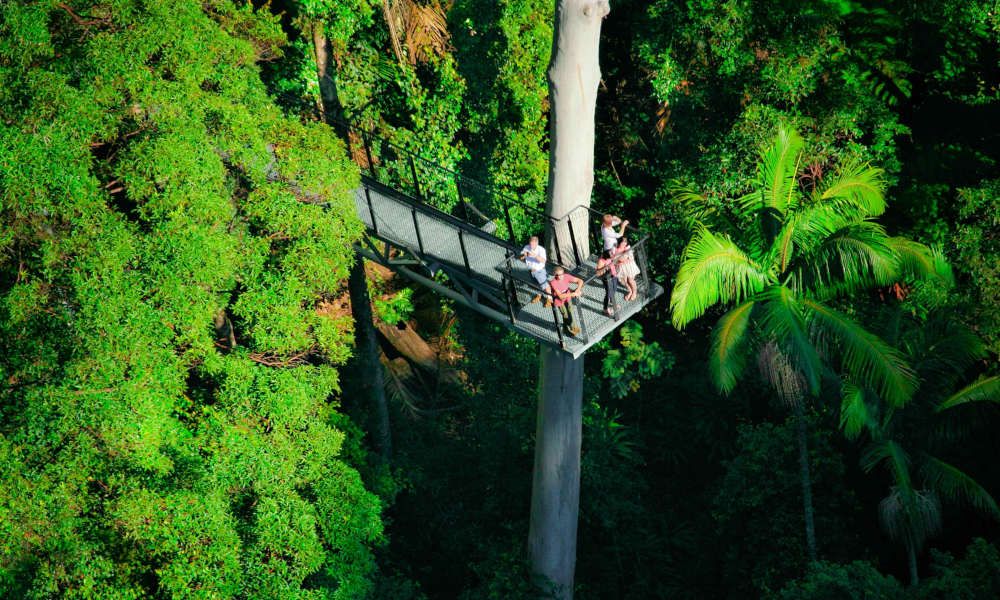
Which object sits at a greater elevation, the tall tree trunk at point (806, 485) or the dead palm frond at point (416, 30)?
the dead palm frond at point (416, 30)

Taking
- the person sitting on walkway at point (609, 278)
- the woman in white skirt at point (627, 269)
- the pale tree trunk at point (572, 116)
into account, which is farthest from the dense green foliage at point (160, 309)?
the woman in white skirt at point (627, 269)

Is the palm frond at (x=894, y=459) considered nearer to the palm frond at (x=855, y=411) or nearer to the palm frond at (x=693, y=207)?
the palm frond at (x=855, y=411)

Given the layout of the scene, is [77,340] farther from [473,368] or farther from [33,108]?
[473,368]

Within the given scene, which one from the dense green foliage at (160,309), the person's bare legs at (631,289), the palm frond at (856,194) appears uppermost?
the palm frond at (856,194)

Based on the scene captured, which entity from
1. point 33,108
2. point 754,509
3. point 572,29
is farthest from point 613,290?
point 33,108

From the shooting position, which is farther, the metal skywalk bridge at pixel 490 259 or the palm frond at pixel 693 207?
the palm frond at pixel 693 207
